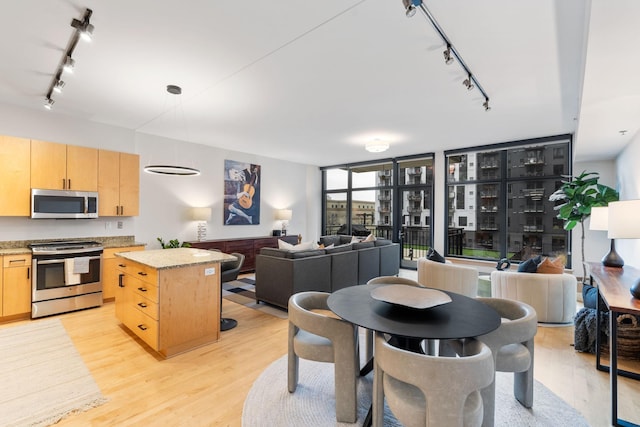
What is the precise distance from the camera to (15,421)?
1.95 m

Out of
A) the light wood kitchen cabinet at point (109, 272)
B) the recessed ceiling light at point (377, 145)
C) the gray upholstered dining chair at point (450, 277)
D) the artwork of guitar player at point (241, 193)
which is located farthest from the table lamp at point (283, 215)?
the gray upholstered dining chair at point (450, 277)

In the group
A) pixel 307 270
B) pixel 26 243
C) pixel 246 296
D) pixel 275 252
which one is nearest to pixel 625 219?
pixel 307 270

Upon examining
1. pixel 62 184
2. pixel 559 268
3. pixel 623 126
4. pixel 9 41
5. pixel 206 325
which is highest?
pixel 9 41

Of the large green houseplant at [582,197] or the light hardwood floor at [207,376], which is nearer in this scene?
the light hardwood floor at [207,376]

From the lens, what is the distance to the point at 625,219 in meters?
2.22

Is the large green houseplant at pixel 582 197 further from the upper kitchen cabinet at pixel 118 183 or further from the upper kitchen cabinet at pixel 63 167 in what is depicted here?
the upper kitchen cabinet at pixel 63 167

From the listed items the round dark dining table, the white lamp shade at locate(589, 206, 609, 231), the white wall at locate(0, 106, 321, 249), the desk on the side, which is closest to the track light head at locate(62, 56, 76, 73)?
the white wall at locate(0, 106, 321, 249)

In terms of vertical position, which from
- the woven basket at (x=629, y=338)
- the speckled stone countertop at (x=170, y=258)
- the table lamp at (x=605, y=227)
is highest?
the table lamp at (x=605, y=227)

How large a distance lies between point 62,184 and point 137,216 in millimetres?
1197

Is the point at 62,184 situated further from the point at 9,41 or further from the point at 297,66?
the point at 297,66

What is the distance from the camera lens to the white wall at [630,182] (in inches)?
131

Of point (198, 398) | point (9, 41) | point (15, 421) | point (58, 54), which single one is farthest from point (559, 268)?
point (9, 41)

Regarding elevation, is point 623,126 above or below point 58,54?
below

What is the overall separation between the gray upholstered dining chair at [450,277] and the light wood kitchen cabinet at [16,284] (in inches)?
207
